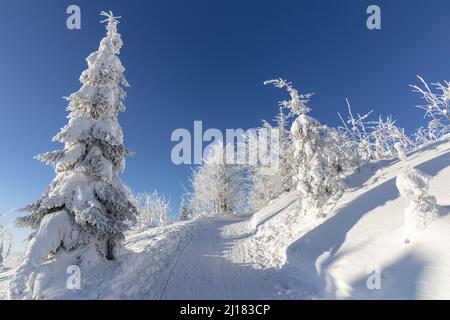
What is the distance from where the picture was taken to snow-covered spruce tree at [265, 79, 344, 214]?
16.7 m

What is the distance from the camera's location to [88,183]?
1082cm

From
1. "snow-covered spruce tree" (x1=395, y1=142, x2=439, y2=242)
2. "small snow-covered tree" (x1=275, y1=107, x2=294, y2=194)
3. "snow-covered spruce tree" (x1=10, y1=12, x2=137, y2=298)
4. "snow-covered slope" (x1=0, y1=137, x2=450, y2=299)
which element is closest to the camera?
"snow-covered slope" (x1=0, y1=137, x2=450, y2=299)

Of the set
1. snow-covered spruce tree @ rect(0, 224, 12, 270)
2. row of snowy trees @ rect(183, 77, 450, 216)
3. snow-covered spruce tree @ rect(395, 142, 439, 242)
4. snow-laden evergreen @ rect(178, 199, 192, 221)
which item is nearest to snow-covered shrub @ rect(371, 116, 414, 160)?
row of snowy trees @ rect(183, 77, 450, 216)

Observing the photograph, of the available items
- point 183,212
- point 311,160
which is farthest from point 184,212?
point 311,160

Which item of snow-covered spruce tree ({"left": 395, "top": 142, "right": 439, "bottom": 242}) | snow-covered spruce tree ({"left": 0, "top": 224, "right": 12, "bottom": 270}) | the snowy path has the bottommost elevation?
the snowy path

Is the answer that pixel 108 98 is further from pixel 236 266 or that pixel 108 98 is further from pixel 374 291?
A: pixel 374 291

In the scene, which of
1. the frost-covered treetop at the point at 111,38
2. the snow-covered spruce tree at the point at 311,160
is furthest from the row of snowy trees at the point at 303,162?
the frost-covered treetop at the point at 111,38

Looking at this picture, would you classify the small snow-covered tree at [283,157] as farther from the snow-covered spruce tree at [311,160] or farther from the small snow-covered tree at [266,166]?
the snow-covered spruce tree at [311,160]

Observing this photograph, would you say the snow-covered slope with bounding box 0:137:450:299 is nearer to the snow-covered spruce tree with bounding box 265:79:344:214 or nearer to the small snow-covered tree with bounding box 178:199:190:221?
the snow-covered spruce tree with bounding box 265:79:344:214

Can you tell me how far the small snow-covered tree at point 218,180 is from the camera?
43.2 m

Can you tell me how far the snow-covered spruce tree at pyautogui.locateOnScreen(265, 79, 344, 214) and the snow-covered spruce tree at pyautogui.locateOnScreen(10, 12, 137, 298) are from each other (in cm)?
1109

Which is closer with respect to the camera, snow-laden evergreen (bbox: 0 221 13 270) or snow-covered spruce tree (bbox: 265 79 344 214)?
snow-covered spruce tree (bbox: 265 79 344 214)
